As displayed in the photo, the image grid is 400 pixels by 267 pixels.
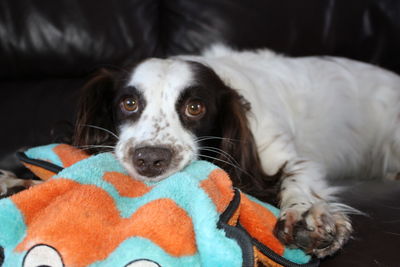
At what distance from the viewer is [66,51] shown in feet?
9.53

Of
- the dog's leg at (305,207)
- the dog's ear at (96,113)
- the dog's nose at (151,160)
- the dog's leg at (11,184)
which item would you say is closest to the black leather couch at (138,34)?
the dog's ear at (96,113)

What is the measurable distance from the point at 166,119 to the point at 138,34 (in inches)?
47.1

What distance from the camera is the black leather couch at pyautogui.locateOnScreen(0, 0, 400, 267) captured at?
2.88m

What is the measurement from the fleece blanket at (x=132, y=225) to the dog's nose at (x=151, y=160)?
0.19 meters

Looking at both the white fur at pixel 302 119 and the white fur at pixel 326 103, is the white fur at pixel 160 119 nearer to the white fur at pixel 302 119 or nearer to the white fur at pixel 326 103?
the white fur at pixel 302 119

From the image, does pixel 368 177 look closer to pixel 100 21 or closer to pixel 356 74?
pixel 356 74

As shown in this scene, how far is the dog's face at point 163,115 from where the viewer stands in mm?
1698

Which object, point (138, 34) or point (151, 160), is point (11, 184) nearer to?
point (151, 160)

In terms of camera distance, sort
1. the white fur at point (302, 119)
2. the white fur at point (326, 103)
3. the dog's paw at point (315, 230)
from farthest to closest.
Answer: the white fur at point (326, 103), the white fur at point (302, 119), the dog's paw at point (315, 230)

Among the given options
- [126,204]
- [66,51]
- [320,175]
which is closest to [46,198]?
[126,204]

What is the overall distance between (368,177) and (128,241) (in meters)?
1.86

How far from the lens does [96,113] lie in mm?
2246

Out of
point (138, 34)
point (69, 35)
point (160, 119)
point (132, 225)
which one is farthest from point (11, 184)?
point (138, 34)

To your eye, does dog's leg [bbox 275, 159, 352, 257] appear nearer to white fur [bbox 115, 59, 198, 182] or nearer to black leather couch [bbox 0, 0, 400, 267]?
white fur [bbox 115, 59, 198, 182]
